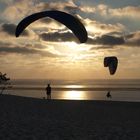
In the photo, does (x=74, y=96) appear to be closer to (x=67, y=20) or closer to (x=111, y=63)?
(x=111, y=63)

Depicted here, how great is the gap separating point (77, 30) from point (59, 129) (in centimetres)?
490

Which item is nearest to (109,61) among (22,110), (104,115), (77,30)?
(104,115)

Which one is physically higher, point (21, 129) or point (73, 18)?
point (73, 18)

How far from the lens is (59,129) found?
16.4 metres

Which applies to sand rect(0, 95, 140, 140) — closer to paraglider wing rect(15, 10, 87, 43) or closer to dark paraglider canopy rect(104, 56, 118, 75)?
paraglider wing rect(15, 10, 87, 43)

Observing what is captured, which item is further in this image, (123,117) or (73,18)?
(123,117)

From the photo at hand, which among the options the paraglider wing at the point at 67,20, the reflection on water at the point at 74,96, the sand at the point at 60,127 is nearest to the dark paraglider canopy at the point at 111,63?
the sand at the point at 60,127

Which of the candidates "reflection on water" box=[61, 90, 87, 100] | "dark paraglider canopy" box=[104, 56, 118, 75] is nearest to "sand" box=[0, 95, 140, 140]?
"dark paraglider canopy" box=[104, 56, 118, 75]

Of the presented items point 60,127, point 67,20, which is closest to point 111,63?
point 67,20

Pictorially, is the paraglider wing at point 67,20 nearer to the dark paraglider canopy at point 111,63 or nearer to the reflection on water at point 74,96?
the dark paraglider canopy at point 111,63

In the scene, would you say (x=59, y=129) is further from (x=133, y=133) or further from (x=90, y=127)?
(x=133, y=133)

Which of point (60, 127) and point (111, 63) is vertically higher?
point (111, 63)

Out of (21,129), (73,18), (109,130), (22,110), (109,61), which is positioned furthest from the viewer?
(109,61)

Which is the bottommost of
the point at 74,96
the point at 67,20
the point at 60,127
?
the point at 60,127
